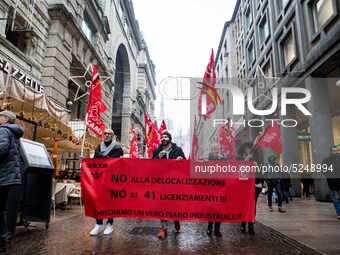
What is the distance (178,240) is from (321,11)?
45.5ft

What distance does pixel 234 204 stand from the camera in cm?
543

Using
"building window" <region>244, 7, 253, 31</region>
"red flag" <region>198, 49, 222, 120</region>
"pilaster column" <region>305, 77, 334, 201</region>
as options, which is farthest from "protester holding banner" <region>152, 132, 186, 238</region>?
"building window" <region>244, 7, 253, 31</region>

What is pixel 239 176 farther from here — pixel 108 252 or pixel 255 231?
pixel 108 252

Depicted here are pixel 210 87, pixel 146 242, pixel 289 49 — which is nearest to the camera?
pixel 146 242

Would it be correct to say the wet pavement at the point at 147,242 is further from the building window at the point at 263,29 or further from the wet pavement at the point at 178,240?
the building window at the point at 263,29

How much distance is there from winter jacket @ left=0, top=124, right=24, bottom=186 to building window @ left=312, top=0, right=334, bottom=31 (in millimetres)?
13884

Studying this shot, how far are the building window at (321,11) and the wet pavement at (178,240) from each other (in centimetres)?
1049

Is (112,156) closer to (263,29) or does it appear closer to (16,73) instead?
(16,73)

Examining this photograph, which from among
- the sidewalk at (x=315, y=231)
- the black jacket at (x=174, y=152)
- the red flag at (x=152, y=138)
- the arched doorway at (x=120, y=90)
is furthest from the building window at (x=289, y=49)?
the arched doorway at (x=120, y=90)

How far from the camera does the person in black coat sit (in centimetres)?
420

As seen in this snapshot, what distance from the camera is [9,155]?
14.2 ft

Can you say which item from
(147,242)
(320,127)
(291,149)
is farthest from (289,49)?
(147,242)

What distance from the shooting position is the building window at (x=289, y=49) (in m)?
17.5

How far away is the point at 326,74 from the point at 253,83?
9644 millimetres
